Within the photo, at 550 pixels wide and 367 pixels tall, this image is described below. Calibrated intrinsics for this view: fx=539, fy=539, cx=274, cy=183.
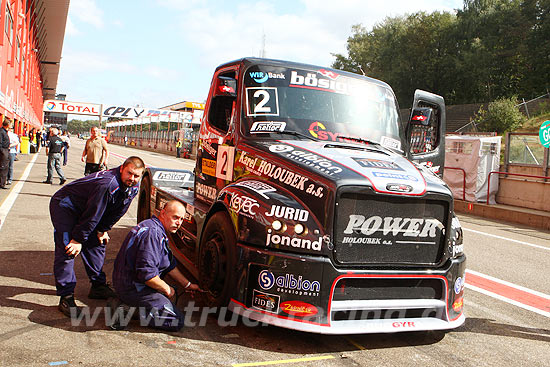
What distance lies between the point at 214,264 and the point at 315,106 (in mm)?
2000

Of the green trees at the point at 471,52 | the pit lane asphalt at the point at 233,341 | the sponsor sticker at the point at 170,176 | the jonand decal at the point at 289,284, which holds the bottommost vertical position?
the pit lane asphalt at the point at 233,341

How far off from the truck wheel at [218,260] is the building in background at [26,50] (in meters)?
20.2

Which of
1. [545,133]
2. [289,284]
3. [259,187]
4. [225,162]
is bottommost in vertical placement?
[289,284]

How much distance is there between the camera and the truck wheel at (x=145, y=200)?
27.1ft

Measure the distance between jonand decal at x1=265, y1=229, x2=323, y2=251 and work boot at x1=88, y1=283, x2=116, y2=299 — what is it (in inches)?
77.2

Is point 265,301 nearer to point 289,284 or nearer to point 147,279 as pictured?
point 289,284

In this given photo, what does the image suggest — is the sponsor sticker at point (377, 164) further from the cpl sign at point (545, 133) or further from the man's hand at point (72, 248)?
the cpl sign at point (545, 133)

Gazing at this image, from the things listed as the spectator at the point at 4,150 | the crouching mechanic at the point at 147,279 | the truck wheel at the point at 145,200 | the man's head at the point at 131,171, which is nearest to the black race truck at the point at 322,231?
the crouching mechanic at the point at 147,279

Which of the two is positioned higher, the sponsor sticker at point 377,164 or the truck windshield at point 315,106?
the truck windshield at point 315,106

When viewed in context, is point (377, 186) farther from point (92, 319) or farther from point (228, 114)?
point (92, 319)

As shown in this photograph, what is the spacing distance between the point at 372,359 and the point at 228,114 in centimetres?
301

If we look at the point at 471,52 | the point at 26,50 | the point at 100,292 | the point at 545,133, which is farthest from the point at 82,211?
the point at 471,52

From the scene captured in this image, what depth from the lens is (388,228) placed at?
441 centimetres

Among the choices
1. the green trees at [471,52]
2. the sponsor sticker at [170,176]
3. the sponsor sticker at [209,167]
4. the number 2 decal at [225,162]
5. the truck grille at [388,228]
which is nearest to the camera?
the truck grille at [388,228]
